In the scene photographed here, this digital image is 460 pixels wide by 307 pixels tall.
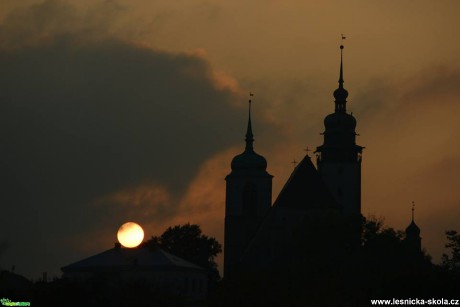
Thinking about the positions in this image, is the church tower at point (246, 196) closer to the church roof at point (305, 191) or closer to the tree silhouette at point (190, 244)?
the tree silhouette at point (190, 244)

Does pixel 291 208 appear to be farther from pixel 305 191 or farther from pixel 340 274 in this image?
pixel 340 274

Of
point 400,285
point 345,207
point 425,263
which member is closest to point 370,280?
point 400,285

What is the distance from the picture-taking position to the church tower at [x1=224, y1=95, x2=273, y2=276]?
16675cm

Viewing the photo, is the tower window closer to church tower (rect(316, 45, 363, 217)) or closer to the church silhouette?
the church silhouette

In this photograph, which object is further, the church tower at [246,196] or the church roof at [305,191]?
the church tower at [246,196]

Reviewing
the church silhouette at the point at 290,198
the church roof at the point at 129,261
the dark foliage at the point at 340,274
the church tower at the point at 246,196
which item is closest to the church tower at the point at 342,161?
the church silhouette at the point at 290,198

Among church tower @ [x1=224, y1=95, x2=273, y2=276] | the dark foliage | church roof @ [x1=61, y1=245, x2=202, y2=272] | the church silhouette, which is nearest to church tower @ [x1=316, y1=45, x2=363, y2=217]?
the church silhouette

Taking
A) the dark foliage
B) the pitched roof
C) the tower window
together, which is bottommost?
the dark foliage

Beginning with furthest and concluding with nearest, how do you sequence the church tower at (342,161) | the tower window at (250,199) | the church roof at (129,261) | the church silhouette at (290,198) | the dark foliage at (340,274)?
the tower window at (250,199), the church tower at (342,161), the church silhouette at (290,198), the church roof at (129,261), the dark foliage at (340,274)

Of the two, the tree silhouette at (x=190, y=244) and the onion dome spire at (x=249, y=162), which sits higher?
the onion dome spire at (x=249, y=162)

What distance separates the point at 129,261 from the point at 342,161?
50.5 meters

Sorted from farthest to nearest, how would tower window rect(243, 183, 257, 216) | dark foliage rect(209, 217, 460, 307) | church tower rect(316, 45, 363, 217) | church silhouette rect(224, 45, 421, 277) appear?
tower window rect(243, 183, 257, 216)
church tower rect(316, 45, 363, 217)
church silhouette rect(224, 45, 421, 277)
dark foliage rect(209, 217, 460, 307)

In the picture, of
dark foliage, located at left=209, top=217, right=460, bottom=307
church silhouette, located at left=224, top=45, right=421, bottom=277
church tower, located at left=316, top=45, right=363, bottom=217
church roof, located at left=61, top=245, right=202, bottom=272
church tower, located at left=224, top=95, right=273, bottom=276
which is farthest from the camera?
church tower, located at left=224, top=95, right=273, bottom=276

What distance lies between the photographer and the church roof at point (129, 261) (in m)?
114
